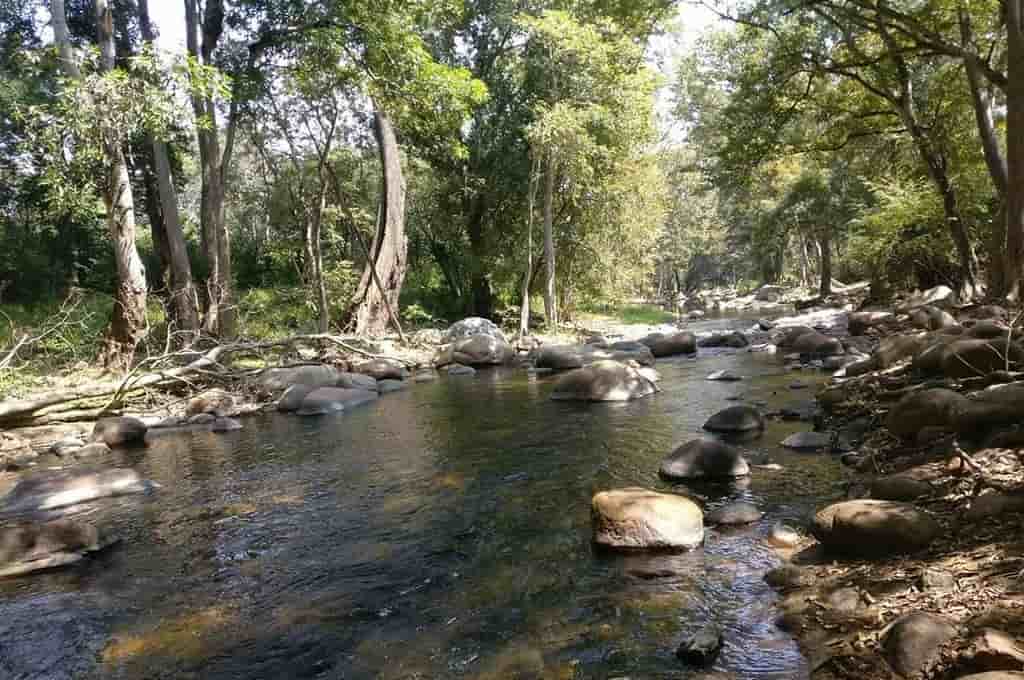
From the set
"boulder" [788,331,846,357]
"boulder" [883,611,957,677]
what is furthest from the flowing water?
"boulder" [788,331,846,357]

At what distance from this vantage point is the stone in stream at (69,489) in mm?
6645

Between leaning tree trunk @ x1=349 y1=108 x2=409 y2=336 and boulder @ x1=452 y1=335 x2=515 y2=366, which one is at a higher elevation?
leaning tree trunk @ x1=349 y1=108 x2=409 y2=336

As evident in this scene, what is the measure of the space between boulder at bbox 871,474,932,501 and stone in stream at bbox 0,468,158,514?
23.1 feet

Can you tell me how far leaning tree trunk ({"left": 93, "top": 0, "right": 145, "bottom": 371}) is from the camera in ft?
44.1

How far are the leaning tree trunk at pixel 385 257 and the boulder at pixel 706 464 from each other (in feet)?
43.2

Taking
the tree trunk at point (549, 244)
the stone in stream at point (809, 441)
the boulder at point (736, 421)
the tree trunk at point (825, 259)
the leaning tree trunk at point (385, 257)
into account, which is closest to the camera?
the stone in stream at point (809, 441)

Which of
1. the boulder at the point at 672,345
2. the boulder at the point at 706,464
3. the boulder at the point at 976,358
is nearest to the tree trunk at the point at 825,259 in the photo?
the boulder at the point at 672,345

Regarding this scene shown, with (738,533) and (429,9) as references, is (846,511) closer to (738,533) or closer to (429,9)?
(738,533)

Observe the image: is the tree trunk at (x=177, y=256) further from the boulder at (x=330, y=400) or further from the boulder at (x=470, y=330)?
the boulder at (x=470, y=330)

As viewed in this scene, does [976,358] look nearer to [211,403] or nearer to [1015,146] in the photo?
[1015,146]

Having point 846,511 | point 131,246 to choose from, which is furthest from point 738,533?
point 131,246

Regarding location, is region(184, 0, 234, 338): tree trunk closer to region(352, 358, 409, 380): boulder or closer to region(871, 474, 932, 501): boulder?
region(352, 358, 409, 380): boulder

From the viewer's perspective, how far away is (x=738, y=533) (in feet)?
15.6

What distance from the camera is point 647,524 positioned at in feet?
15.1
